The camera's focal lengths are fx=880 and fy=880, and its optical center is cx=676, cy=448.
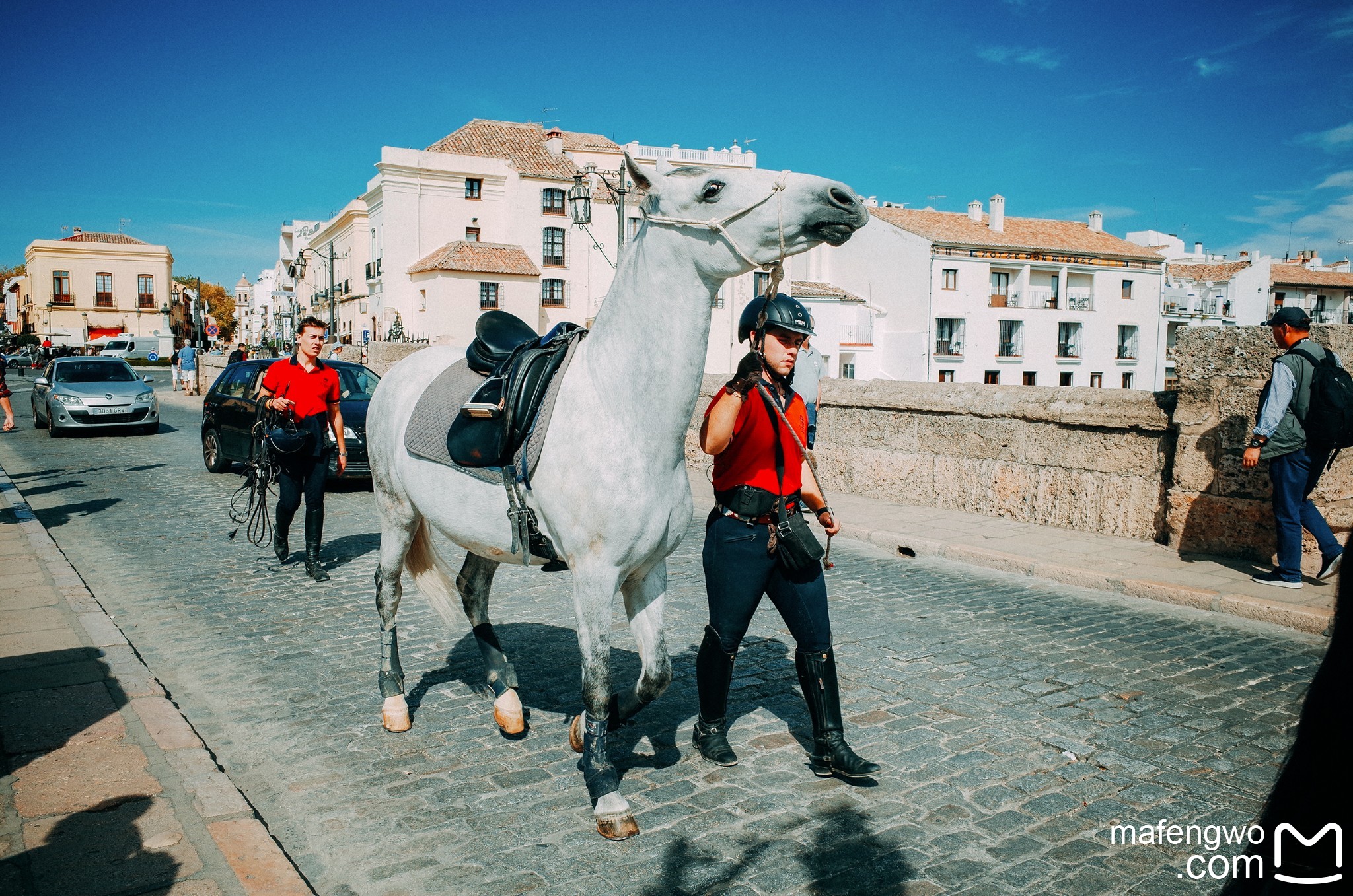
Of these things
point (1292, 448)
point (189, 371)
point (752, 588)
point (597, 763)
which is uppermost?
point (189, 371)

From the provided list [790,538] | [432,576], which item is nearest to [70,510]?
[432,576]

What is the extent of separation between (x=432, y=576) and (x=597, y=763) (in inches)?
75.9

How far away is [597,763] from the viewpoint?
346 cm

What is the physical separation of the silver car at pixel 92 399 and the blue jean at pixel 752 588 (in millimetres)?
20245

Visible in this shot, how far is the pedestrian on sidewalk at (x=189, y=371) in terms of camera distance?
36.4 metres

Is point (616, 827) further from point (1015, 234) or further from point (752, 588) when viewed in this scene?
point (1015, 234)

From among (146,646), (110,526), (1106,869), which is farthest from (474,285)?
(1106,869)

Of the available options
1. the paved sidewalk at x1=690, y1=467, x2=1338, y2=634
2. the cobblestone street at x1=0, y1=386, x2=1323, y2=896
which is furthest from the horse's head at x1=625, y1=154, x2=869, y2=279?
the paved sidewalk at x1=690, y1=467, x2=1338, y2=634

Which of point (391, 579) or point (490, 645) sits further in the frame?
point (391, 579)

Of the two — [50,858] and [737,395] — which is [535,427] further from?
[50,858]

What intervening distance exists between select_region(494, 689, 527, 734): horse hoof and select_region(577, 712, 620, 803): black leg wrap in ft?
2.67

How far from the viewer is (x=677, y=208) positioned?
3189mm

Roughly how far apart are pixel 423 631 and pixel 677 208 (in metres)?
4.06

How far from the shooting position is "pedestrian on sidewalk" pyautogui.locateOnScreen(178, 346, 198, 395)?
36.4 meters
